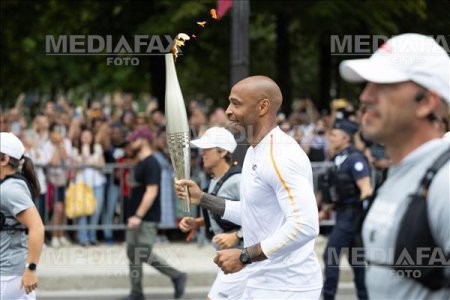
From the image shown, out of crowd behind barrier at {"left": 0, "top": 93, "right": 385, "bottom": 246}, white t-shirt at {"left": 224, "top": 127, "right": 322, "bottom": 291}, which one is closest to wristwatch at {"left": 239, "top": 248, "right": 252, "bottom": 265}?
white t-shirt at {"left": 224, "top": 127, "right": 322, "bottom": 291}

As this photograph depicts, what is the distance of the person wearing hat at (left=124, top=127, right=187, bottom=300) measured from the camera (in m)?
12.3

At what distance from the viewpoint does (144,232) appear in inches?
493

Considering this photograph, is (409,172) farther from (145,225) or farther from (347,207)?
(145,225)

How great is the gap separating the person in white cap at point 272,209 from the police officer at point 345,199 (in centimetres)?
484

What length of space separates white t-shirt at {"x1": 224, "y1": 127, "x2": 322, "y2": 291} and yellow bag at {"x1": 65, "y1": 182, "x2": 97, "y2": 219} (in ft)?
28.0

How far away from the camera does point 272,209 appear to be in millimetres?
6129

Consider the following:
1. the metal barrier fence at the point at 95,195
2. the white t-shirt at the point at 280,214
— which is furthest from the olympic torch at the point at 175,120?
the metal barrier fence at the point at 95,195

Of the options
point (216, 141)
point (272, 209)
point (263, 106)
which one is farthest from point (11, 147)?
point (272, 209)

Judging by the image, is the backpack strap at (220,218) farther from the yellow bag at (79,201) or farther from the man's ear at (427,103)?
the yellow bag at (79,201)

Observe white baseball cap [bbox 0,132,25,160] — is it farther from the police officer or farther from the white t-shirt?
the police officer

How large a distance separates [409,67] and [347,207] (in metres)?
7.89

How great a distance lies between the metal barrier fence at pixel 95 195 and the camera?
48.2ft

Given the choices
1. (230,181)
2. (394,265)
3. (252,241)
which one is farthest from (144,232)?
(394,265)

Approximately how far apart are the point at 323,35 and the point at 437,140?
703 inches
